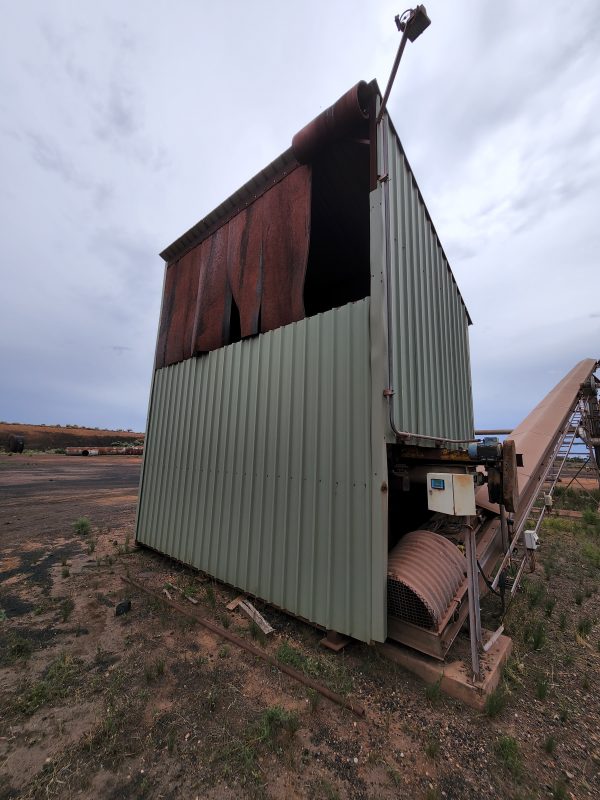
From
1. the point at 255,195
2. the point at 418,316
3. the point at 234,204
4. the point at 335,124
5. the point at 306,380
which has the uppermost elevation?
the point at 234,204

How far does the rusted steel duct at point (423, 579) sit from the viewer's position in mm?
2934

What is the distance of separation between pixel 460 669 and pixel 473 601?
0.65 metres

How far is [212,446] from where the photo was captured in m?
5.12

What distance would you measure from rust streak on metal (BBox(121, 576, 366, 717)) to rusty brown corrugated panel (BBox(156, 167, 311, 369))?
3780 millimetres

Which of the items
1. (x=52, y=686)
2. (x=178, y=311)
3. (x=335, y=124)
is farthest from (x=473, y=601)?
(x=178, y=311)

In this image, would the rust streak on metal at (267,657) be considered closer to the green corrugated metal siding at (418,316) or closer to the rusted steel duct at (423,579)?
the rusted steel duct at (423,579)

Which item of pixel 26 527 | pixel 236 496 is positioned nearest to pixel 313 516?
pixel 236 496

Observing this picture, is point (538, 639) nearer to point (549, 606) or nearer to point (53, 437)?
point (549, 606)

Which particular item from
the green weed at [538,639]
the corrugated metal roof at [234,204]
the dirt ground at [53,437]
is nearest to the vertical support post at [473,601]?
the green weed at [538,639]

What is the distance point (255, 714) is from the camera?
8.09ft

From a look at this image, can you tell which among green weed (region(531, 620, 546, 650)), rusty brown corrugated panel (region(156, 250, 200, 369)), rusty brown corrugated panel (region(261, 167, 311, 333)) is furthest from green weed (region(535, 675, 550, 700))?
rusty brown corrugated panel (region(156, 250, 200, 369))

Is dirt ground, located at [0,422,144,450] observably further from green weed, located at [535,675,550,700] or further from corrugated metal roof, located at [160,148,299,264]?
green weed, located at [535,675,550,700]

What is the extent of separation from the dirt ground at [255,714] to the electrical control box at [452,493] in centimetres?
148

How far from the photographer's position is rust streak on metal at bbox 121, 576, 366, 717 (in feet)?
8.38
